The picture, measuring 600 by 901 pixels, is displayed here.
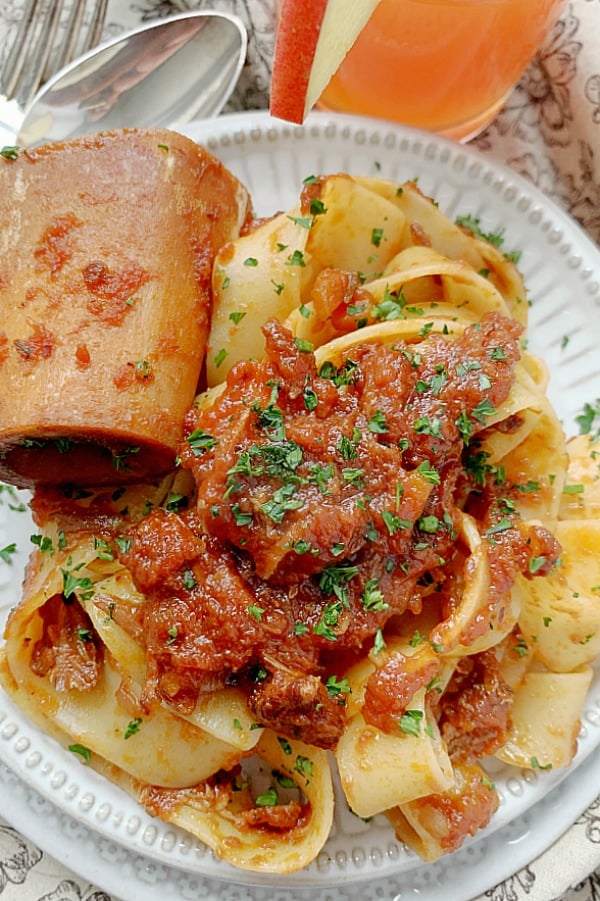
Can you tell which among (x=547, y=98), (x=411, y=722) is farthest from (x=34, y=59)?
(x=411, y=722)

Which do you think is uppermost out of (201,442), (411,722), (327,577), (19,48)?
(19,48)

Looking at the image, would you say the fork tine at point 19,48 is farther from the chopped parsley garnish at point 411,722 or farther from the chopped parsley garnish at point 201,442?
the chopped parsley garnish at point 411,722

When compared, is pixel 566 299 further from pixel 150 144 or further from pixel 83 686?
pixel 83 686

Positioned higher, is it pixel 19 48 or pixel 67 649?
pixel 19 48

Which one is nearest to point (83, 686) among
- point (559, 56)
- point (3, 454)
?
point (3, 454)

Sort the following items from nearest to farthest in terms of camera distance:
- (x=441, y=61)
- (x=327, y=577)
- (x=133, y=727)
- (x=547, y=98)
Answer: (x=327, y=577) < (x=133, y=727) < (x=441, y=61) < (x=547, y=98)

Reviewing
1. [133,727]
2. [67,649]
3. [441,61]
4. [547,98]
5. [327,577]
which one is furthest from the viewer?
[547,98]

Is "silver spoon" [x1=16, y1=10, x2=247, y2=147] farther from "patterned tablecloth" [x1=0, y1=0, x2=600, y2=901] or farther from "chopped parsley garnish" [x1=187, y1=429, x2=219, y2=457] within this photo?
"chopped parsley garnish" [x1=187, y1=429, x2=219, y2=457]

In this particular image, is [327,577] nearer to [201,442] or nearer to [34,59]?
[201,442]
